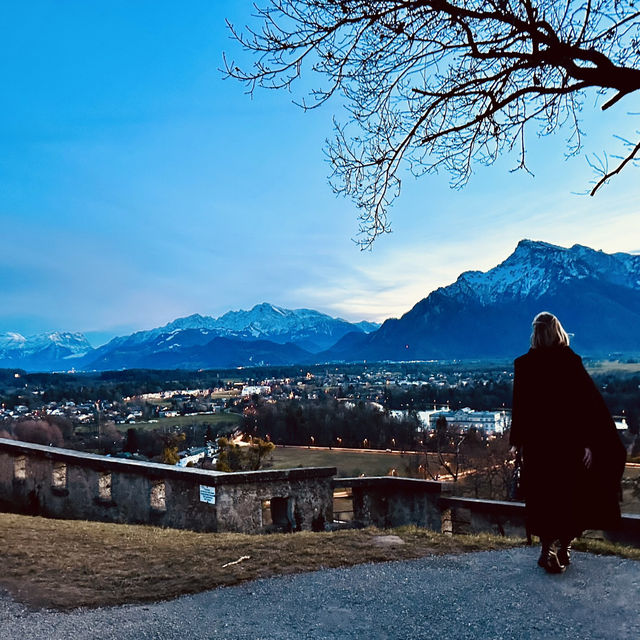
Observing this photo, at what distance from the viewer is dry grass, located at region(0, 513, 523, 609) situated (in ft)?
16.2

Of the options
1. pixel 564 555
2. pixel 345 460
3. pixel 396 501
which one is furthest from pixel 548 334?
pixel 345 460

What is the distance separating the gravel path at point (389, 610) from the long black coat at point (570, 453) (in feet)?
1.57

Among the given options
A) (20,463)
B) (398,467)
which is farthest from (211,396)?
(20,463)

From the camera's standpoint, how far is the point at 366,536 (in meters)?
6.59

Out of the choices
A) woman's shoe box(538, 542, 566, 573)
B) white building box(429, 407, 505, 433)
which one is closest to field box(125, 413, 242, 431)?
white building box(429, 407, 505, 433)

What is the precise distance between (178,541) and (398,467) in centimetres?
5177

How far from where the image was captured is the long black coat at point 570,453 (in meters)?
5.03

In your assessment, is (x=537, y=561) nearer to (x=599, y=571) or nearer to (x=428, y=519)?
(x=599, y=571)

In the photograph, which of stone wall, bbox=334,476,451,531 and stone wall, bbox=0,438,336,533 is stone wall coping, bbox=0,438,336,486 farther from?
stone wall, bbox=334,476,451,531

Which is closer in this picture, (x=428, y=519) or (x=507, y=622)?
(x=507, y=622)

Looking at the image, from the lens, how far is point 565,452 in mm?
5070

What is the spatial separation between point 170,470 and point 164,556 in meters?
2.67

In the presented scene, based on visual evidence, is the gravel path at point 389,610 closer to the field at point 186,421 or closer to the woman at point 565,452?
the woman at point 565,452

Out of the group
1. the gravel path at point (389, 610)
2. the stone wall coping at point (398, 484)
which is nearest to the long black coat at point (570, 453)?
the gravel path at point (389, 610)
